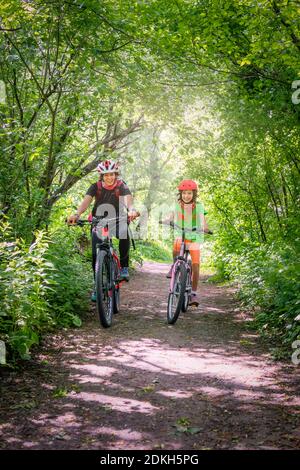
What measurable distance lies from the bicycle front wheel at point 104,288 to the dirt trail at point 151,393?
218 millimetres

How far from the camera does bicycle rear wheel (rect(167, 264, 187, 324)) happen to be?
7498 millimetres

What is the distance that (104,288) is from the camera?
24.0 ft

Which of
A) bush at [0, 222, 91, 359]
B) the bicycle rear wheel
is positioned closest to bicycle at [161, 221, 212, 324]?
the bicycle rear wheel

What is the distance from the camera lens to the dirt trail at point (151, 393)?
3.59 meters

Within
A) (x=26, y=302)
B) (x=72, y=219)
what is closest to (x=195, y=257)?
(x=72, y=219)

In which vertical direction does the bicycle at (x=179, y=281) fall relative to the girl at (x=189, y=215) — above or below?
below

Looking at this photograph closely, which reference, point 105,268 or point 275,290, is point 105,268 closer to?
point 105,268

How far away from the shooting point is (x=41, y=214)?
8.25 metres

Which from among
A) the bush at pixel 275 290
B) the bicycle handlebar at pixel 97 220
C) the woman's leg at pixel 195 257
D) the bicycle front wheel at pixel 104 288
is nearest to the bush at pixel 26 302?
the bicycle front wheel at pixel 104 288

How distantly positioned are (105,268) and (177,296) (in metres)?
1.32

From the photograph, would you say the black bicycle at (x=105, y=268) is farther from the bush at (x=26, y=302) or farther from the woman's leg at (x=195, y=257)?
the woman's leg at (x=195, y=257)

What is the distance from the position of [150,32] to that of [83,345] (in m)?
6.01

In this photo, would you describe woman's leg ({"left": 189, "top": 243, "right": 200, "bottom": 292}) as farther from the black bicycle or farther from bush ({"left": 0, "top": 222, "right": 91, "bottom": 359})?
bush ({"left": 0, "top": 222, "right": 91, "bottom": 359})
